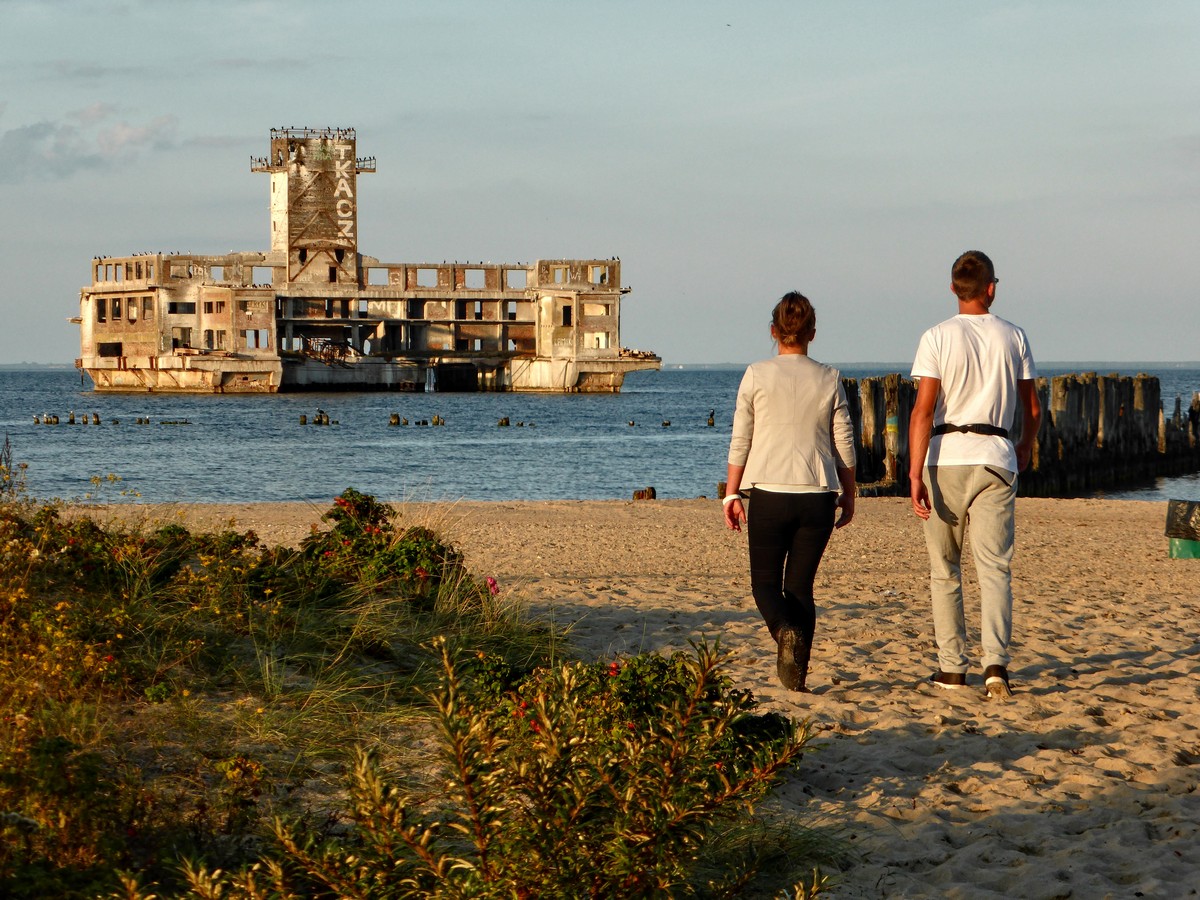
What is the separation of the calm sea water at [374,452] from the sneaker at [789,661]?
589 centimetres

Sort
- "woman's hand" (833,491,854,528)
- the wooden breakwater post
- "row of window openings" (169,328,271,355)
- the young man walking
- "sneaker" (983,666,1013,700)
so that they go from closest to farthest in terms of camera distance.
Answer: "woman's hand" (833,491,854,528) → the young man walking → "sneaker" (983,666,1013,700) → the wooden breakwater post → "row of window openings" (169,328,271,355)

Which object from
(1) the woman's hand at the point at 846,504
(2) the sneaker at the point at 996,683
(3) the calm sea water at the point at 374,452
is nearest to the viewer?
(1) the woman's hand at the point at 846,504

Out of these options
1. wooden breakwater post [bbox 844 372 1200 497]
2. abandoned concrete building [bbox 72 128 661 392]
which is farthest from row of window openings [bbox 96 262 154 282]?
wooden breakwater post [bbox 844 372 1200 497]

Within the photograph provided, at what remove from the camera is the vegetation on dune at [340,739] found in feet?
10.9

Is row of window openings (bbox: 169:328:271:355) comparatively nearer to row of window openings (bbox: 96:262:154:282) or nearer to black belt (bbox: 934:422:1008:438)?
row of window openings (bbox: 96:262:154:282)

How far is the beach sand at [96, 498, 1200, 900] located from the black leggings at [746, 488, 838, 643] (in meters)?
0.59

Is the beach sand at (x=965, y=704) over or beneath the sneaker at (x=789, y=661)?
beneath

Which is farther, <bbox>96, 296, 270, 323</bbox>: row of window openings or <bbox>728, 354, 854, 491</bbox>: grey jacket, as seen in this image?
<bbox>96, 296, 270, 323</bbox>: row of window openings

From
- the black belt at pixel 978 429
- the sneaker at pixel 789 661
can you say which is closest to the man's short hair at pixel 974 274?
the black belt at pixel 978 429

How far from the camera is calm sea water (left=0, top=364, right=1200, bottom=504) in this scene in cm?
3081

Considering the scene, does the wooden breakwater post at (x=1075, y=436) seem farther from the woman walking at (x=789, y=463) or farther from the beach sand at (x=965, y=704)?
the woman walking at (x=789, y=463)

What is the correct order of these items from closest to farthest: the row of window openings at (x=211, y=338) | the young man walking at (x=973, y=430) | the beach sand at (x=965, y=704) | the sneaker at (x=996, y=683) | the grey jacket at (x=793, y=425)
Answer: the beach sand at (x=965, y=704) < the grey jacket at (x=793, y=425) < the young man walking at (x=973, y=430) < the sneaker at (x=996, y=683) < the row of window openings at (x=211, y=338)

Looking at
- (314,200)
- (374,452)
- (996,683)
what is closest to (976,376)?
(996,683)

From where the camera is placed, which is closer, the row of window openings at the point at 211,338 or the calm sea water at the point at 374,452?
the calm sea water at the point at 374,452
